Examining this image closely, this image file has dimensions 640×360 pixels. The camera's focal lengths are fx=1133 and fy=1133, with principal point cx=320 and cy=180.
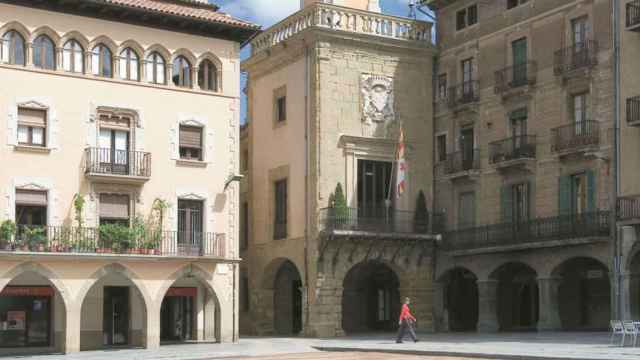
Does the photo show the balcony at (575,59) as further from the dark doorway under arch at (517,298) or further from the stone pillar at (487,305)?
the stone pillar at (487,305)

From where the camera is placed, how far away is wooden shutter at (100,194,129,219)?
36781 mm

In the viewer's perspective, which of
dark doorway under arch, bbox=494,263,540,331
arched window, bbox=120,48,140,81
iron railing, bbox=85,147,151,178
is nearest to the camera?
iron railing, bbox=85,147,151,178

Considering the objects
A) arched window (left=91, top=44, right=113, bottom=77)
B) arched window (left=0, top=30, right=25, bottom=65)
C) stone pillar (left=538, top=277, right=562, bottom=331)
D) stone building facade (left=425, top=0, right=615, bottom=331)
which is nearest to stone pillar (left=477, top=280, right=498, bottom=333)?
stone building facade (left=425, top=0, right=615, bottom=331)

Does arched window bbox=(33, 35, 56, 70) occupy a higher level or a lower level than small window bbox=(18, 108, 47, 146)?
higher

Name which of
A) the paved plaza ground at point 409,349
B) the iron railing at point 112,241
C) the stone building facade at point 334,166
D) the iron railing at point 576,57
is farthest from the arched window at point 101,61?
the iron railing at point 576,57

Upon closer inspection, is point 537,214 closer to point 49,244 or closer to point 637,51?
point 637,51

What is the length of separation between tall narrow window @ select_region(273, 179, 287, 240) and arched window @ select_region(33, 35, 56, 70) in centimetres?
1172

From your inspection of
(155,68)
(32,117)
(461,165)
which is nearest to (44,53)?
(32,117)

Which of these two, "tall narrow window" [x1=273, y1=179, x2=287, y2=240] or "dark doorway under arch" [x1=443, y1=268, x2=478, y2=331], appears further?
"dark doorway under arch" [x1=443, y1=268, x2=478, y2=331]

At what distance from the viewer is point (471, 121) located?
43.8 m

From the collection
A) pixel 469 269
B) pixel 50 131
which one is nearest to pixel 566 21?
pixel 469 269

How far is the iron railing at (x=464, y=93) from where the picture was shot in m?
43.6

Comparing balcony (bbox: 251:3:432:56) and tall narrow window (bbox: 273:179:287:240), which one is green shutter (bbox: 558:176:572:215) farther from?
tall narrow window (bbox: 273:179:287:240)

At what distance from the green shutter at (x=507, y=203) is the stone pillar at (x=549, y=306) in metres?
3.19
